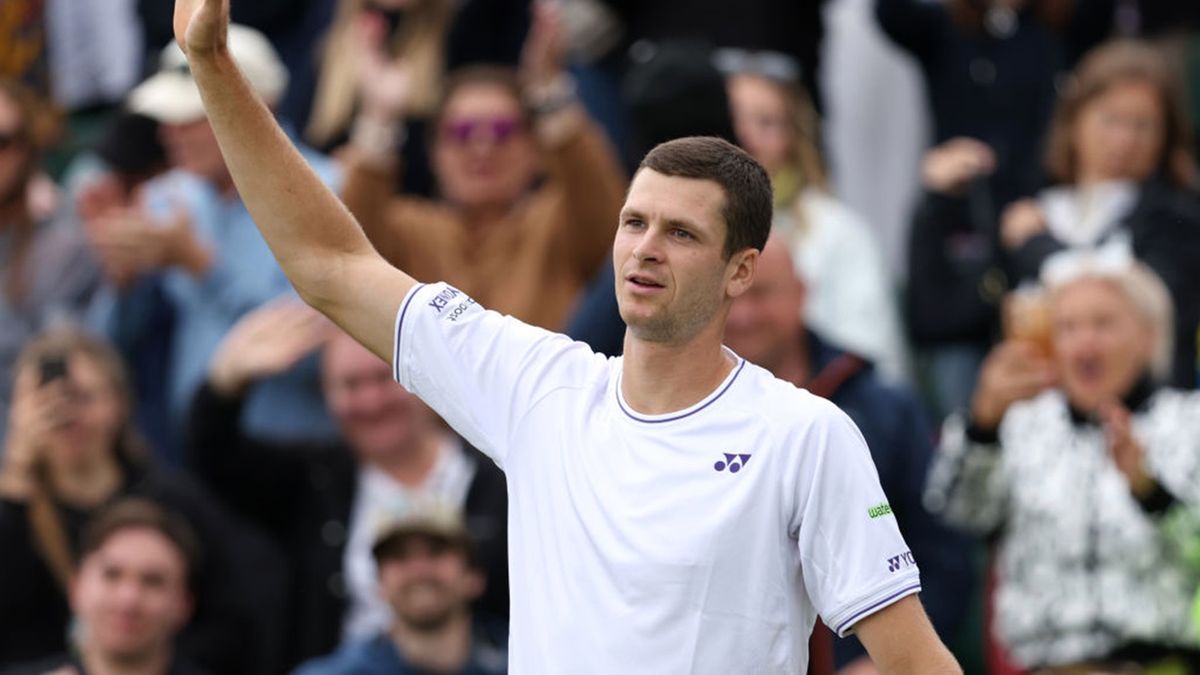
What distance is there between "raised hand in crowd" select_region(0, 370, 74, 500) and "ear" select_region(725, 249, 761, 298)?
4.27 metres

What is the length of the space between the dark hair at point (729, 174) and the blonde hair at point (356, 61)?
538 cm

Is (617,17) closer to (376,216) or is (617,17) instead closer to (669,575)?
(376,216)

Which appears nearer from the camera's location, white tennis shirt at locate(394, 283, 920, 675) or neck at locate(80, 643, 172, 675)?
white tennis shirt at locate(394, 283, 920, 675)

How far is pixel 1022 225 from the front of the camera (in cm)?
880

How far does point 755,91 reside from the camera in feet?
30.7

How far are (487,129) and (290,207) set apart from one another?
4186 mm

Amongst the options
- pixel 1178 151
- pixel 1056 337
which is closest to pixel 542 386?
pixel 1056 337

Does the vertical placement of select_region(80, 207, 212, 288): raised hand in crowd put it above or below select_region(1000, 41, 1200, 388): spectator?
above

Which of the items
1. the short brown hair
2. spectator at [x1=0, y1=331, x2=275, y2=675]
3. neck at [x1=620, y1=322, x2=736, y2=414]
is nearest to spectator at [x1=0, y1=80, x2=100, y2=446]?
spectator at [x1=0, y1=331, x2=275, y2=675]

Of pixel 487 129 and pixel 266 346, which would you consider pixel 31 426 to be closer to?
pixel 266 346

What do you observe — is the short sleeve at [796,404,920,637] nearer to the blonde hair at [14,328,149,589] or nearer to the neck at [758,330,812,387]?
the neck at [758,330,812,387]

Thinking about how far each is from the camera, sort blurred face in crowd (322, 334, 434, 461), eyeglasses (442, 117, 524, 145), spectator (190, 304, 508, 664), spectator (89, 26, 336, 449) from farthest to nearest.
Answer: spectator (89, 26, 336, 449)
eyeglasses (442, 117, 524, 145)
blurred face in crowd (322, 334, 434, 461)
spectator (190, 304, 508, 664)

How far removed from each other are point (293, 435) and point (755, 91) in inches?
88.9

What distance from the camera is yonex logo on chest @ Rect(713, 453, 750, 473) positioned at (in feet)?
14.7
